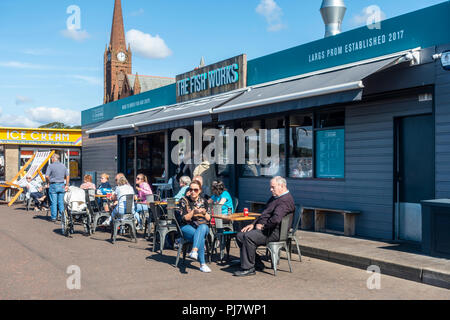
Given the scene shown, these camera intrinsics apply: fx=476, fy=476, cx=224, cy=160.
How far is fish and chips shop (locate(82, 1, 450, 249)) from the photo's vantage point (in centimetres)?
784

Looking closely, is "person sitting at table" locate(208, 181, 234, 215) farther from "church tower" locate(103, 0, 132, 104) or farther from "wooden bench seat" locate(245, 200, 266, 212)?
"church tower" locate(103, 0, 132, 104)

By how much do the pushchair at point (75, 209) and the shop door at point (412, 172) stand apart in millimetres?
6211

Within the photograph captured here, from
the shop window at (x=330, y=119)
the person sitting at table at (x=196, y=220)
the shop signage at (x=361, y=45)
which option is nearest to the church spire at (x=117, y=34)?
the shop signage at (x=361, y=45)

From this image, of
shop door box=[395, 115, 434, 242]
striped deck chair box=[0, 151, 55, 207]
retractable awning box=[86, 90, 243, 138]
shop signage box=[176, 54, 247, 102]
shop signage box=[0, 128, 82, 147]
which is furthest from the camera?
shop signage box=[0, 128, 82, 147]

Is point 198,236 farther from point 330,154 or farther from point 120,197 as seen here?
point 330,154

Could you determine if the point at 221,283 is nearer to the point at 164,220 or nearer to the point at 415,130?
the point at 164,220

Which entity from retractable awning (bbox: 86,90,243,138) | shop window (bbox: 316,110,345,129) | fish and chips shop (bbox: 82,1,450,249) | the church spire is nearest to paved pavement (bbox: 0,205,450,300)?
fish and chips shop (bbox: 82,1,450,249)

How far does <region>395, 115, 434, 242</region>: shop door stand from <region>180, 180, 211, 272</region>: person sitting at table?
362cm

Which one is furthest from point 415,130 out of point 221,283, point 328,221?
point 221,283

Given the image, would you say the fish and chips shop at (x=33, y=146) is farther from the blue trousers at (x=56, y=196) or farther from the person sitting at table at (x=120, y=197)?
the person sitting at table at (x=120, y=197)

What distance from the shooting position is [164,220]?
26.4 ft

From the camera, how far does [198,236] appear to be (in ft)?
21.8

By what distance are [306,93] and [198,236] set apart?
339 cm

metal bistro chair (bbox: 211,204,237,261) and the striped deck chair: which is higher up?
the striped deck chair
